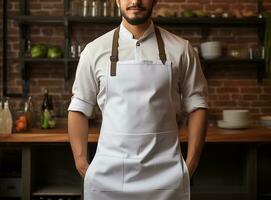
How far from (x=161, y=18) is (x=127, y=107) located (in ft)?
6.69

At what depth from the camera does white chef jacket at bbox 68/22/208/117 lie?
160 centimetres

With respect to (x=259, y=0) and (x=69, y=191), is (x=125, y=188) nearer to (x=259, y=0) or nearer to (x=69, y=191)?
(x=69, y=191)

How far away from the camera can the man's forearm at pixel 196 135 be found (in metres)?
1.65

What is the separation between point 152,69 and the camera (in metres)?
1.57

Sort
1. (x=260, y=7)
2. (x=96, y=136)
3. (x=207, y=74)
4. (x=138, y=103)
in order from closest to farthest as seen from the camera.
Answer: (x=138, y=103) → (x=96, y=136) → (x=260, y=7) → (x=207, y=74)

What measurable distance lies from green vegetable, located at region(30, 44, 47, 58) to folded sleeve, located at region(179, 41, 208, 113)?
2041 millimetres

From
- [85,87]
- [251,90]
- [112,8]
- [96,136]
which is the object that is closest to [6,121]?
[96,136]

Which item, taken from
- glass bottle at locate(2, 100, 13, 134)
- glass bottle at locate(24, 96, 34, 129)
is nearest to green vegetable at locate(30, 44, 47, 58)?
glass bottle at locate(24, 96, 34, 129)

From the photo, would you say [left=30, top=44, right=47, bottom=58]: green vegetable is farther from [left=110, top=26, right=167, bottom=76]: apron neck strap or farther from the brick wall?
[left=110, top=26, right=167, bottom=76]: apron neck strap

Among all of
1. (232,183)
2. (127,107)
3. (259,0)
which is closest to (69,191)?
(232,183)

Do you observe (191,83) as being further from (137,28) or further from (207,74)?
(207,74)

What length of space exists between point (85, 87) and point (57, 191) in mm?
1618

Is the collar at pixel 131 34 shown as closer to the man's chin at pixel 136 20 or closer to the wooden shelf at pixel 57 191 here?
the man's chin at pixel 136 20

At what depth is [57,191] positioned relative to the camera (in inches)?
119
